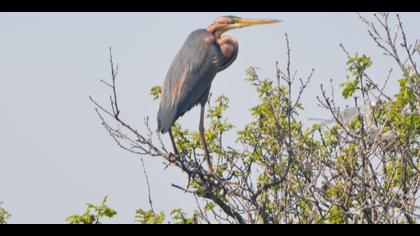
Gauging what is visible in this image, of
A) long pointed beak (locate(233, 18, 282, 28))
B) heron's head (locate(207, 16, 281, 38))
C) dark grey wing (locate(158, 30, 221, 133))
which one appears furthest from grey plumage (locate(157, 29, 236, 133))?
long pointed beak (locate(233, 18, 282, 28))

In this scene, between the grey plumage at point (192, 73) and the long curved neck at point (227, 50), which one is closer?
the grey plumage at point (192, 73)

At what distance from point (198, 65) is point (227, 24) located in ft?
2.15

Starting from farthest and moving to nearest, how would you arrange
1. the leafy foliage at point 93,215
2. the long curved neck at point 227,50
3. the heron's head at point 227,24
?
the heron's head at point 227,24 < the long curved neck at point 227,50 < the leafy foliage at point 93,215

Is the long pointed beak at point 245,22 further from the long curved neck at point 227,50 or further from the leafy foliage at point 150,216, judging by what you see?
the leafy foliage at point 150,216

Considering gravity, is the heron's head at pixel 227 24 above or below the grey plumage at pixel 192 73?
above

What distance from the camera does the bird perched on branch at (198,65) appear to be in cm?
716

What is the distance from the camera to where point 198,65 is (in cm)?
753

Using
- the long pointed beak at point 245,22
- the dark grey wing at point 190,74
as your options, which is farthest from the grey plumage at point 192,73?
the long pointed beak at point 245,22

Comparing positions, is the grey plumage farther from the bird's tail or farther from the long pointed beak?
the long pointed beak

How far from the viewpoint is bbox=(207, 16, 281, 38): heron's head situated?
7.89 m

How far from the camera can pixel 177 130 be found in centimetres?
675

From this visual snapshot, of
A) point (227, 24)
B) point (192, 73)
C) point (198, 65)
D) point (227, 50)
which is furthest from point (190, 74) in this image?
point (227, 24)

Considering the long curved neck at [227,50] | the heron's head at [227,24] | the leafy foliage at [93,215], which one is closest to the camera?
the leafy foliage at [93,215]
